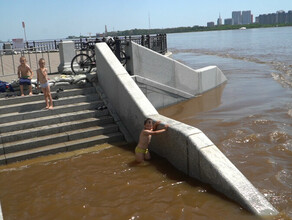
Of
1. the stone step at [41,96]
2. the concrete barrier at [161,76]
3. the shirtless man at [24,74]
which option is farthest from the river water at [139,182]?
the shirtless man at [24,74]

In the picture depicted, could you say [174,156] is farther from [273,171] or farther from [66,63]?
[66,63]

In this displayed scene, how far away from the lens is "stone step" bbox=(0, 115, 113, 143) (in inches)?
303

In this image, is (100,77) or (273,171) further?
(100,77)

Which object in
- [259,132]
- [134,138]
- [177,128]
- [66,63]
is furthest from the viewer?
[66,63]

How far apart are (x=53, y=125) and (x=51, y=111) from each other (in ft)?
1.73

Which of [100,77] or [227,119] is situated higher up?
[100,77]

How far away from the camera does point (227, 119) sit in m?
10.6

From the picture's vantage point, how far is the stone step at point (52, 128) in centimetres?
770

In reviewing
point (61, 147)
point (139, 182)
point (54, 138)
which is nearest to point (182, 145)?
point (139, 182)

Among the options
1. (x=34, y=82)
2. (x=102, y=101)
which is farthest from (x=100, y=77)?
(x=34, y=82)

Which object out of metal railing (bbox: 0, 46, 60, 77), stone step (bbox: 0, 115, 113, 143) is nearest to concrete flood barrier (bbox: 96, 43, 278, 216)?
stone step (bbox: 0, 115, 113, 143)

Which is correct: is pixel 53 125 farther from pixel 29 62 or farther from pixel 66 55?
pixel 29 62

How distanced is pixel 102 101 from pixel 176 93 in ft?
13.3

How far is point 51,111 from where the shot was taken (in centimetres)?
860
